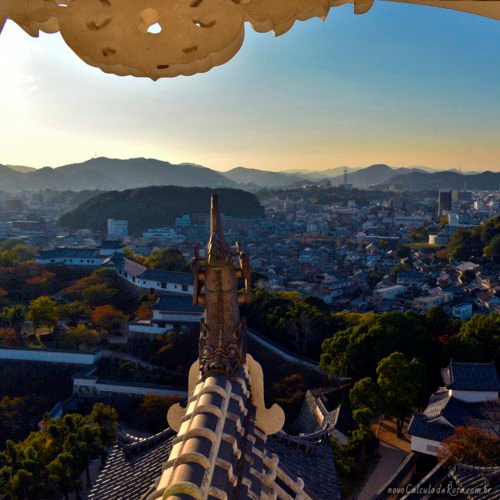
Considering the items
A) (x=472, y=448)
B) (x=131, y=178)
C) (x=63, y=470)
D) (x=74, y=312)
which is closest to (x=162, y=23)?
(x=472, y=448)

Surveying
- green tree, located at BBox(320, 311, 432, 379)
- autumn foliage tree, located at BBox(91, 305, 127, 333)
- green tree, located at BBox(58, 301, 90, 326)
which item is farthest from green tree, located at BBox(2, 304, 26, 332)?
green tree, located at BBox(320, 311, 432, 379)

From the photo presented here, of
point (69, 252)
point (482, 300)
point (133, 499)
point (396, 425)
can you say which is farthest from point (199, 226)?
point (133, 499)

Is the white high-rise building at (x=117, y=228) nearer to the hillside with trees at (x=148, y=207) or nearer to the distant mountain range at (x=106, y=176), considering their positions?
the hillside with trees at (x=148, y=207)

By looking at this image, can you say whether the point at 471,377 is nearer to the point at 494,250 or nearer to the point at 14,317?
the point at 14,317

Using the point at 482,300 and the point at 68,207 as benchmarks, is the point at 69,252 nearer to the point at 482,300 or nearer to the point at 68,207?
the point at 482,300

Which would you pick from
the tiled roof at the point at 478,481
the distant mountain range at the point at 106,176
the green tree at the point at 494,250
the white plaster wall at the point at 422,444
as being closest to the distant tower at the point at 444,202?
the green tree at the point at 494,250

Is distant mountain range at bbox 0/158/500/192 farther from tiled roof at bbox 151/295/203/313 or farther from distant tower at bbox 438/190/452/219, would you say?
tiled roof at bbox 151/295/203/313
